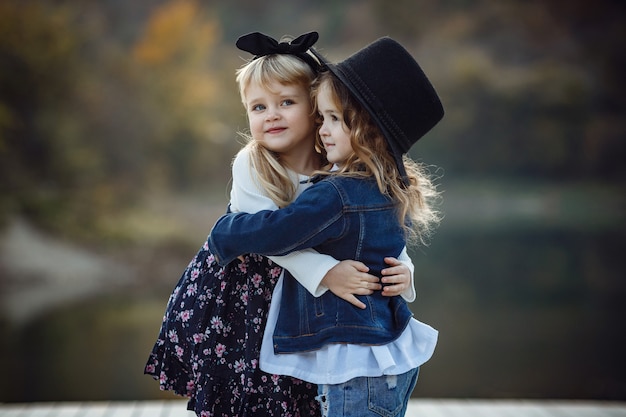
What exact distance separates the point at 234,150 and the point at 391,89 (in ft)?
32.1

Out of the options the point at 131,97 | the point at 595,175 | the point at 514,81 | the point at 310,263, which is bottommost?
the point at 310,263

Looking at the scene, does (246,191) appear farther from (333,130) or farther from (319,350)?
(319,350)

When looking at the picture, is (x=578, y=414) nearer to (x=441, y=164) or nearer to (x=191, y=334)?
(x=191, y=334)

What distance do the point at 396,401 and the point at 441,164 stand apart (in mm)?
9654

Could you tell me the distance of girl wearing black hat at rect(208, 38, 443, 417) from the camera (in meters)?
1.39

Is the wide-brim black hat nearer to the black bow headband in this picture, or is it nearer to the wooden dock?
the black bow headband

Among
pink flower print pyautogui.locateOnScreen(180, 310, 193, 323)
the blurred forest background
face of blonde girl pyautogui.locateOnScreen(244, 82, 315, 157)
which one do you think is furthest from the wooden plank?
the blurred forest background

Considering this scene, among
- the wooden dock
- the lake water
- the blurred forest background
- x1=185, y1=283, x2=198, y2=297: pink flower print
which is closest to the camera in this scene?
x1=185, y1=283, x2=198, y2=297: pink flower print

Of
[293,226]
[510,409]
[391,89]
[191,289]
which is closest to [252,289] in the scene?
[191,289]

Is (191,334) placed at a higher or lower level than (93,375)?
higher

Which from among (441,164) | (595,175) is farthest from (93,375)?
(595,175)

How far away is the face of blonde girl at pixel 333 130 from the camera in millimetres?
1457

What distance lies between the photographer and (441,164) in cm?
1089

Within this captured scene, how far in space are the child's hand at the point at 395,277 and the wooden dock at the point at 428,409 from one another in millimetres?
1418
